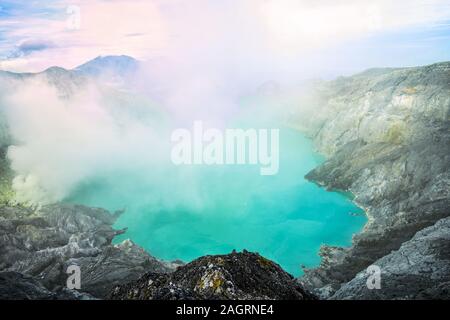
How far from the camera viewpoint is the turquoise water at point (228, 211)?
60.4 metres

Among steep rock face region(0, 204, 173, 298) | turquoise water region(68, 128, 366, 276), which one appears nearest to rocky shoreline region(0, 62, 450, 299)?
steep rock face region(0, 204, 173, 298)

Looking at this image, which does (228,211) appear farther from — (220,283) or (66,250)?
(220,283)

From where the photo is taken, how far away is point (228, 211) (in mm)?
76125

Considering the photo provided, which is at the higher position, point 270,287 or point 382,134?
point 382,134

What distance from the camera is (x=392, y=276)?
1209 inches

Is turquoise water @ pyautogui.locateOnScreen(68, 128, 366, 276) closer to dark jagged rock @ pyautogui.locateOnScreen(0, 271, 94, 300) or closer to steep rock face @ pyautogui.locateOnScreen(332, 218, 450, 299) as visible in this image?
steep rock face @ pyautogui.locateOnScreen(332, 218, 450, 299)

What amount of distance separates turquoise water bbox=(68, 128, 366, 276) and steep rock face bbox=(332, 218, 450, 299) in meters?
17.8

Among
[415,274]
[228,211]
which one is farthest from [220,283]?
[228,211]

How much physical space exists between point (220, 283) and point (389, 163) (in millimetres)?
63625

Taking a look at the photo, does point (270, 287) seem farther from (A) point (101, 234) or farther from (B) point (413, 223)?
(A) point (101, 234)

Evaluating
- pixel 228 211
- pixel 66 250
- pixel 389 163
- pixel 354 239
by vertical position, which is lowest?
pixel 66 250

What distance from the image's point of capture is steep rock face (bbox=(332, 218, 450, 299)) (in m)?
25.8
